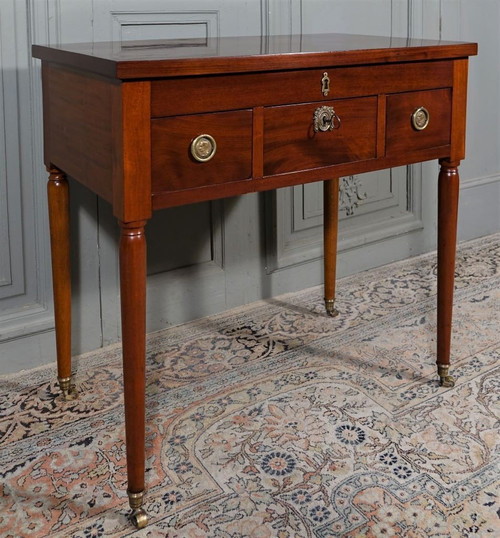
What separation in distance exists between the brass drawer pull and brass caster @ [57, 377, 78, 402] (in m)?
0.85

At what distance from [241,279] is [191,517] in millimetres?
1064

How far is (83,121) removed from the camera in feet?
4.71

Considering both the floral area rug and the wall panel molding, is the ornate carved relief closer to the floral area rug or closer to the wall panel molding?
the floral area rug

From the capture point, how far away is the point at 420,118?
165 cm

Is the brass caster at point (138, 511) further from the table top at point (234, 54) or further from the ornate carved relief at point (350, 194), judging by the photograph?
the ornate carved relief at point (350, 194)

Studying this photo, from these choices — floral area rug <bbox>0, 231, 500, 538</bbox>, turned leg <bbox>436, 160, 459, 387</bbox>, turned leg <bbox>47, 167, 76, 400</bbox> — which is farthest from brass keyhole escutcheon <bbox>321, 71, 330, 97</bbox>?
floral area rug <bbox>0, 231, 500, 538</bbox>

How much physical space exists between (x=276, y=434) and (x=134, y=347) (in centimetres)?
46

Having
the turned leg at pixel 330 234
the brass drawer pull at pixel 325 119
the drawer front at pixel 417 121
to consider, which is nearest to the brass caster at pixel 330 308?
the turned leg at pixel 330 234

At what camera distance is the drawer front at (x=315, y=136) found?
1447 mm

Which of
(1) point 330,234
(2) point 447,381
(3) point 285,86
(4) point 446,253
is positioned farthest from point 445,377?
(3) point 285,86

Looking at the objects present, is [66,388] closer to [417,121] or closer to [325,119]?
[325,119]

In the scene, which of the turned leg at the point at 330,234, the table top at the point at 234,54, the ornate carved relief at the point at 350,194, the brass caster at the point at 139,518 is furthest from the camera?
the ornate carved relief at the point at 350,194

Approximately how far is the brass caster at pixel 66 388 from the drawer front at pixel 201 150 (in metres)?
0.70

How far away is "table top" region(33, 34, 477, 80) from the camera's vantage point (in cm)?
127
